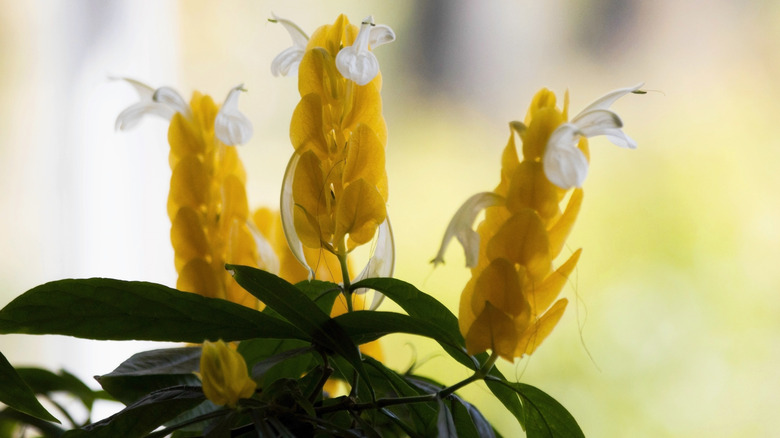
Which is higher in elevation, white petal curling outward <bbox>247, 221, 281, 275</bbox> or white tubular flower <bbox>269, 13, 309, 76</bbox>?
white tubular flower <bbox>269, 13, 309, 76</bbox>

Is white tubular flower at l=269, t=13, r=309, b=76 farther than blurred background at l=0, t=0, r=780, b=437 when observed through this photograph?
No

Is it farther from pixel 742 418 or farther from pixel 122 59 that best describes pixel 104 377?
pixel 122 59

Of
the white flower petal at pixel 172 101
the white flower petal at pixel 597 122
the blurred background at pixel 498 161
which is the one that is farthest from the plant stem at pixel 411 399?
the blurred background at pixel 498 161

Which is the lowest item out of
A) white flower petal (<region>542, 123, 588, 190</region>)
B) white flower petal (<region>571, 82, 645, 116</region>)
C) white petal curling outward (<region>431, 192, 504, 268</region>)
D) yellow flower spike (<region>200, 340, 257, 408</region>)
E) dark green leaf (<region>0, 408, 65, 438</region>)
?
dark green leaf (<region>0, 408, 65, 438</region>)

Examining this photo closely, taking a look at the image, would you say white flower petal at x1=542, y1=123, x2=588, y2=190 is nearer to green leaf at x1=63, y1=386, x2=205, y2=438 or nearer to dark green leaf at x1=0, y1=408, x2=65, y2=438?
green leaf at x1=63, y1=386, x2=205, y2=438

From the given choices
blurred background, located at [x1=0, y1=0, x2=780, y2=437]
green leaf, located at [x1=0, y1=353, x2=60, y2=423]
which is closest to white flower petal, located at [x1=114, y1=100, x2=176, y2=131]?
green leaf, located at [x1=0, y1=353, x2=60, y2=423]

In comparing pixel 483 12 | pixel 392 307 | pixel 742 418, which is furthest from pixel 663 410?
pixel 483 12

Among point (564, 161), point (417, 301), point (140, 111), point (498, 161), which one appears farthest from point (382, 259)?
point (498, 161)

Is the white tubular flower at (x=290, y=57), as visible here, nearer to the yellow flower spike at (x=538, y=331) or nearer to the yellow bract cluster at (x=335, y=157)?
the yellow bract cluster at (x=335, y=157)
